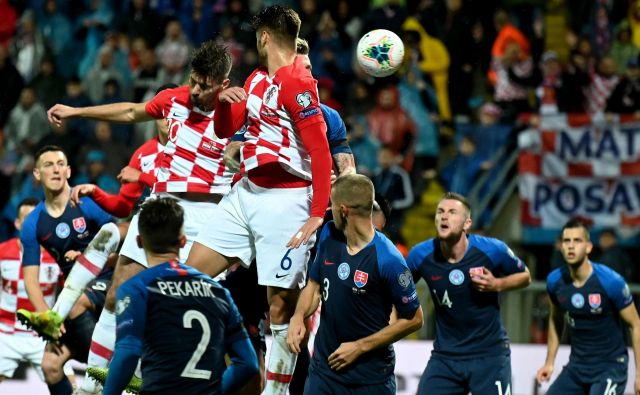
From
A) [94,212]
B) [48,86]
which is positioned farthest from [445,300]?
[48,86]

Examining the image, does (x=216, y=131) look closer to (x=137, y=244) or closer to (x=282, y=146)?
(x=282, y=146)

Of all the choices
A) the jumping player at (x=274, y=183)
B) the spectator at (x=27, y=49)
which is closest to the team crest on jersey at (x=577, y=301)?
the jumping player at (x=274, y=183)

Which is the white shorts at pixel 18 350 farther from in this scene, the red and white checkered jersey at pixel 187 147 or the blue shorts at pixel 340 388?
the blue shorts at pixel 340 388

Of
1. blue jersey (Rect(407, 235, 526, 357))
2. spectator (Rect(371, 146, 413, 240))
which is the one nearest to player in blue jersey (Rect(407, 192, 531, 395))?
blue jersey (Rect(407, 235, 526, 357))

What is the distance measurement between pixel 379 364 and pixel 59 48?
33.8 feet

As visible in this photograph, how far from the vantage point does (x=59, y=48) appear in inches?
616

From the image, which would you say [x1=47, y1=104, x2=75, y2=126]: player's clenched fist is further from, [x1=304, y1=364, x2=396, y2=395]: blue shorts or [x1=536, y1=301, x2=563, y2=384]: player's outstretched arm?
[x1=536, y1=301, x2=563, y2=384]: player's outstretched arm

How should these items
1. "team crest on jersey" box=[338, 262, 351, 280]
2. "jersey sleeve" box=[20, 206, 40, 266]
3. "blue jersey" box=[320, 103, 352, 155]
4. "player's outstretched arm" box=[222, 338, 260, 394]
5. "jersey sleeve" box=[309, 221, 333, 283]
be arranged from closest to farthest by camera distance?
"player's outstretched arm" box=[222, 338, 260, 394]
"team crest on jersey" box=[338, 262, 351, 280]
"jersey sleeve" box=[309, 221, 333, 283]
"blue jersey" box=[320, 103, 352, 155]
"jersey sleeve" box=[20, 206, 40, 266]

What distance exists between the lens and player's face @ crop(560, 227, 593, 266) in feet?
30.6

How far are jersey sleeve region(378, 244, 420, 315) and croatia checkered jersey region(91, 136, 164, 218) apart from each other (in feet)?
6.93

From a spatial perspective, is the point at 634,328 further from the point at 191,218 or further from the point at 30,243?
the point at 30,243

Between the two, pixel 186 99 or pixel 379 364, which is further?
pixel 186 99

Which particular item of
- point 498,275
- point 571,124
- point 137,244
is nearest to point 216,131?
point 137,244

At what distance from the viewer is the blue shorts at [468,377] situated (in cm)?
803
